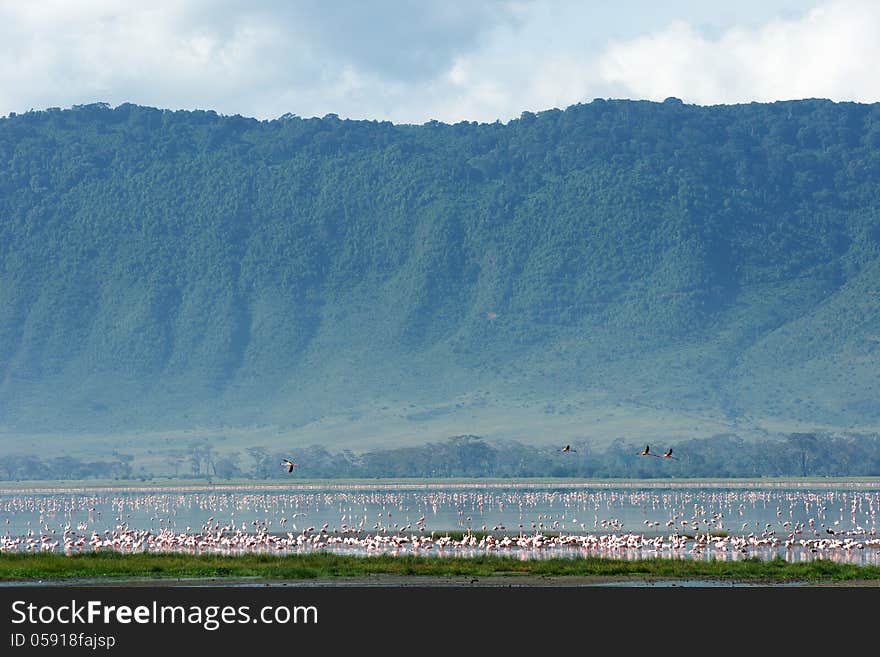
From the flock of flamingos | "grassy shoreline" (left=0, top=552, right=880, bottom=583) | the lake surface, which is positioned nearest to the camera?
"grassy shoreline" (left=0, top=552, right=880, bottom=583)

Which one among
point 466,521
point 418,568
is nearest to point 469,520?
point 466,521

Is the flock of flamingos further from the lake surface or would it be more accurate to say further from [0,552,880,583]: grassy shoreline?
[0,552,880,583]: grassy shoreline

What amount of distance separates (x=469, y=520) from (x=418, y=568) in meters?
45.8

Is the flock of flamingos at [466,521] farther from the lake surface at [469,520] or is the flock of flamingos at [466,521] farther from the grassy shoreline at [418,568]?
the grassy shoreline at [418,568]

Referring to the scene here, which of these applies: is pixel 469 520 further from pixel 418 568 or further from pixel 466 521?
pixel 418 568

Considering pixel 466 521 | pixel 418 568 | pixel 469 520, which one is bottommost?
pixel 418 568

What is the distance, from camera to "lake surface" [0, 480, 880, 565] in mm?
71562

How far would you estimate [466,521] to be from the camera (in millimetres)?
103312

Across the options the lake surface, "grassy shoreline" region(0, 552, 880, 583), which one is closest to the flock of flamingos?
the lake surface

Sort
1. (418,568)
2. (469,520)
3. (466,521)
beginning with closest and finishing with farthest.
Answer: (418,568) → (466,521) → (469,520)

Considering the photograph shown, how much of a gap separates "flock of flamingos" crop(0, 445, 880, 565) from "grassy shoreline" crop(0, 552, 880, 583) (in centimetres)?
359

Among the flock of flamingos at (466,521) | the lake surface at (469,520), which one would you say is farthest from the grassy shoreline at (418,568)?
the lake surface at (469,520)
